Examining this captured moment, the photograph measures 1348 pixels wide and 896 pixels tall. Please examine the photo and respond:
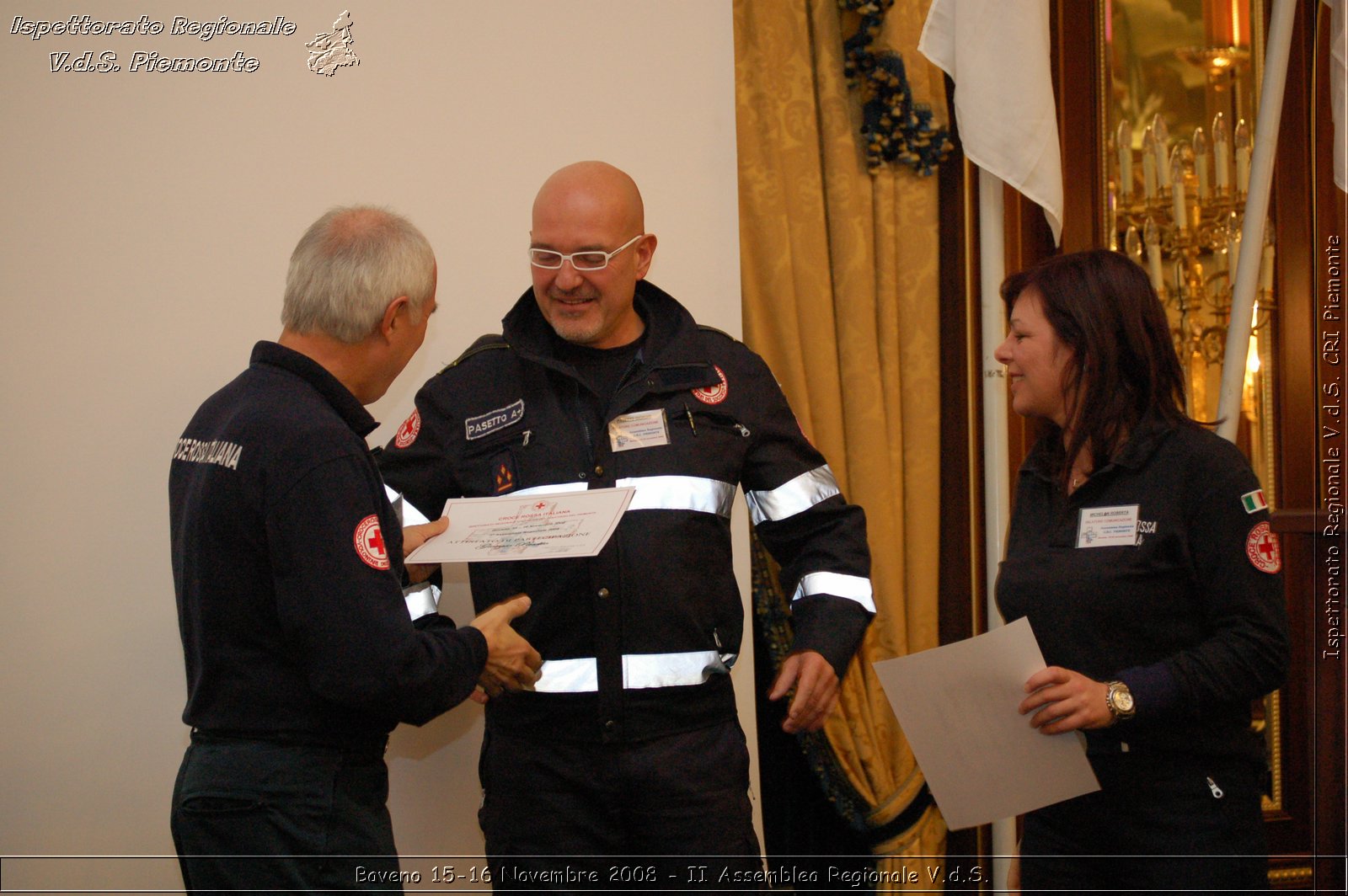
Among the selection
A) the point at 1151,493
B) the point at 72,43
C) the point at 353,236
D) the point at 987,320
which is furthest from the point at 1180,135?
the point at 72,43

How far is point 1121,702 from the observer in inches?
74.5

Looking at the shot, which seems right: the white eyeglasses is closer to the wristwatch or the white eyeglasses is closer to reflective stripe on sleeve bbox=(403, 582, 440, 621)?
reflective stripe on sleeve bbox=(403, 582, 440, 621)

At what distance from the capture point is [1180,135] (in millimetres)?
3736

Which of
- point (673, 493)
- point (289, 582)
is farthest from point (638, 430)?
point (289, 582)

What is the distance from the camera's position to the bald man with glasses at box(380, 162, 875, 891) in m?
2.09

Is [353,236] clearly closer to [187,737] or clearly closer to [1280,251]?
[187,737]

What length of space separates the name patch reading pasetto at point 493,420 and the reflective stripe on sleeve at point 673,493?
0.26 meters

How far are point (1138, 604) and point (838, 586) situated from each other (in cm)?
59

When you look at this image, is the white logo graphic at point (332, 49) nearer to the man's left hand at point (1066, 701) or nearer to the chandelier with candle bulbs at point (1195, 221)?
the man's left hand at point (1066, 701)

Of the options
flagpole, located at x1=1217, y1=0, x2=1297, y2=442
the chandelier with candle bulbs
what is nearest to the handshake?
flagpole, located at x1=1217, y1=0, x2=1297, y2=442

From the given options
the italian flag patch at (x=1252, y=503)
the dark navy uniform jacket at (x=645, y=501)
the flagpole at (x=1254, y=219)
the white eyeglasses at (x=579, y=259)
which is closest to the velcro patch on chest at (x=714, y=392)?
the dark navy uniform jacket at (x=645, y=501)

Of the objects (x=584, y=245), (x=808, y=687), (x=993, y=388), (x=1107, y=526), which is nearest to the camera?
(x=1107, y=526)

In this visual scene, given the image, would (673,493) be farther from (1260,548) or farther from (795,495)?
(1260,548)

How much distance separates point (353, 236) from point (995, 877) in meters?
2.64
